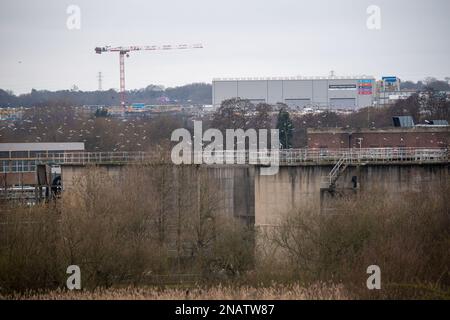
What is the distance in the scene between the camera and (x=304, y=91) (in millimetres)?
163250

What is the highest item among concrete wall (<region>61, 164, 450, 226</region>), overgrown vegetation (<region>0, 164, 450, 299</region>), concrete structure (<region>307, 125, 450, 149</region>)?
concrete structure (<region>307, 125, 450, 149</region>)

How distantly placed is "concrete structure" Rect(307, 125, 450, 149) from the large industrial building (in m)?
92.4

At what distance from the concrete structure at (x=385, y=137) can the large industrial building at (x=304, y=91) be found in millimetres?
92416

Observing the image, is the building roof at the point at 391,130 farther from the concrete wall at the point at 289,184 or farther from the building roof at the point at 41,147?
the building roof at the point at 41,147

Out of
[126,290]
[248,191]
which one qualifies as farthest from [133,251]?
[248,191]

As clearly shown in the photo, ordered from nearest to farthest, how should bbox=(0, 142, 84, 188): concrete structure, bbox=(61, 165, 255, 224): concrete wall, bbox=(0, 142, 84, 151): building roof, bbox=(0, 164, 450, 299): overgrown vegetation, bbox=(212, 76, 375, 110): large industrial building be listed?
1. bbox=(0, 164, 450, 299): overgrown vegetation
2. bbox=(61, 165, 255, 224): concrete wall
3. bbox=(0, 142, 84, 188): concrete structure
4. bbox=(0, 142, 84, 151): building roof
5. bbox=(212, 76, 375, 110): large industrial building

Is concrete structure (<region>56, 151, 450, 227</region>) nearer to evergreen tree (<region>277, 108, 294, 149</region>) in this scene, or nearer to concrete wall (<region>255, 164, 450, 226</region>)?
concrete wall (<region>255, 164, 450, 226</region>)

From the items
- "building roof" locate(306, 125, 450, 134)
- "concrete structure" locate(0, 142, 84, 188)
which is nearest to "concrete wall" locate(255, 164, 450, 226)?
"building roof" locate(306, 125, 450, 134)

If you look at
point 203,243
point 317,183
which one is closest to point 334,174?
point 317,183

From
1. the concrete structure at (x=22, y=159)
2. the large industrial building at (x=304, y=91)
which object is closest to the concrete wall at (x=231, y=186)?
the concrete structure at (x=22, y=159)

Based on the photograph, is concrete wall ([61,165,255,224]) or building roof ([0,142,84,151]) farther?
building roof ([0,142,84,151])

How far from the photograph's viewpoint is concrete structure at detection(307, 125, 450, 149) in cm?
6119

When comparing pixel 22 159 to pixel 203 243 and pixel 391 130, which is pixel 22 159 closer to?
pixel 391 130

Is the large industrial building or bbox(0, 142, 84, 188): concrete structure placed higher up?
the large industrial building
